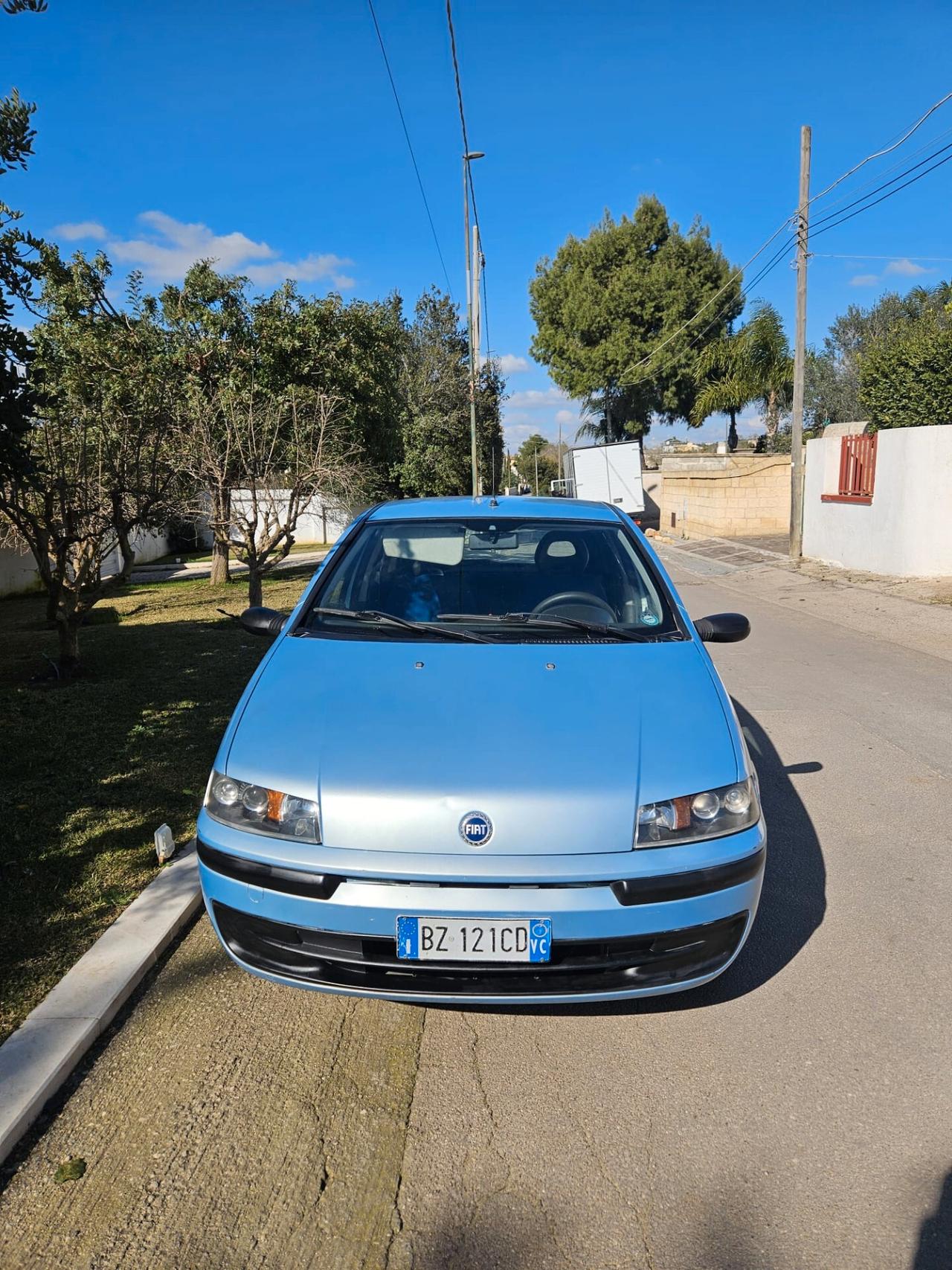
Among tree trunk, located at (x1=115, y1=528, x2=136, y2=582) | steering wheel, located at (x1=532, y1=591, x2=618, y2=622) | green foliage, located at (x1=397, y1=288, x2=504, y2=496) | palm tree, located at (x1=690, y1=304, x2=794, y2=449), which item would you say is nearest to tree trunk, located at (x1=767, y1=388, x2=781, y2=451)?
palm tree, located at (x1=690, y1=304, x2=794, y2=449)

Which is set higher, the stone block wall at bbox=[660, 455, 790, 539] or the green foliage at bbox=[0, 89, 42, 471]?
the green foliage at bbox=[0, 89, 42, 471]

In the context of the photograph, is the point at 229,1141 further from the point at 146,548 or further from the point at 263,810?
the point at 146,548

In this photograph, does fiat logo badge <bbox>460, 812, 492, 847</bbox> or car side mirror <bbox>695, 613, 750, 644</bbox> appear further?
car side mirror <bbox>695, 613, 750, 644</bbox>

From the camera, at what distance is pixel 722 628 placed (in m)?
3.88

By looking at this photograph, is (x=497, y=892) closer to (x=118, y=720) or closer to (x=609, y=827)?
(x=609, y=827)

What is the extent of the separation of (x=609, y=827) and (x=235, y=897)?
110cm

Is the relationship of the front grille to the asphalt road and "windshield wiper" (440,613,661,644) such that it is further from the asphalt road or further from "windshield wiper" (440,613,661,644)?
"windshield wiper" (440,613,661,644)

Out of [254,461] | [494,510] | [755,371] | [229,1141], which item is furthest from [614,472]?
[229,1141]

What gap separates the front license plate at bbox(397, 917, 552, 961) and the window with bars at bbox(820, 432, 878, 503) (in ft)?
48.4

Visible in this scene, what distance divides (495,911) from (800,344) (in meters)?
18.3

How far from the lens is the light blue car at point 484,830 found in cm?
240

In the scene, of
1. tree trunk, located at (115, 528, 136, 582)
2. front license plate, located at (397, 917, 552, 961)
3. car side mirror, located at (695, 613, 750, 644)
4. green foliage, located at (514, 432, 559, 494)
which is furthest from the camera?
green foliage, located at (514, 432, 559, 494)

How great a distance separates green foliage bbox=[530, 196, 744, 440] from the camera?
136ft

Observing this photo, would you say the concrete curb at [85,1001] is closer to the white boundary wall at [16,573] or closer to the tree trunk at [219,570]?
the white boundary wall at [16,573]
